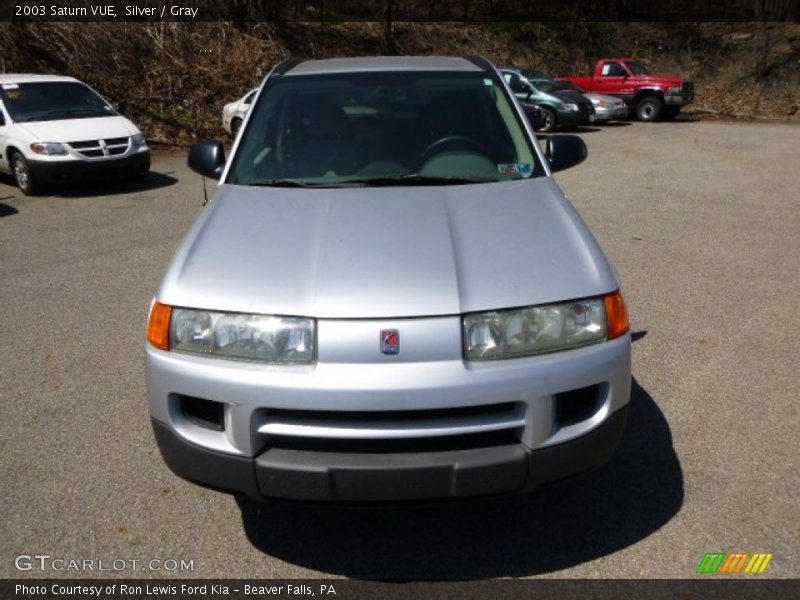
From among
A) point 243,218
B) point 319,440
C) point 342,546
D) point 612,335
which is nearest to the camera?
→ point 319,440

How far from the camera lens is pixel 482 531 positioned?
325cm

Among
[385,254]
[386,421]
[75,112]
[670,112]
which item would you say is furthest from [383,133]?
[670,112]

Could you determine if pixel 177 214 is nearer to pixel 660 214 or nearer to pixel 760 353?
pixel 660 214

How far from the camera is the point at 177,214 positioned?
10.1 meters

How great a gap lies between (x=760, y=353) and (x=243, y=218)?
3443 mm

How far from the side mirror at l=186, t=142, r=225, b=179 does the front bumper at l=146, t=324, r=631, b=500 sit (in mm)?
2084

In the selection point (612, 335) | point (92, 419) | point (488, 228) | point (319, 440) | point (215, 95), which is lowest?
point (215, 95)

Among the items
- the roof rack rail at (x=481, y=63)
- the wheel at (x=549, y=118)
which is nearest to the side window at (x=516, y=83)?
the wheel at (x=549, y=118)

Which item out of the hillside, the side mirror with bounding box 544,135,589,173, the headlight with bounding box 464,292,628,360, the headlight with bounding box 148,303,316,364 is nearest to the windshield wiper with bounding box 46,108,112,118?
the hillside

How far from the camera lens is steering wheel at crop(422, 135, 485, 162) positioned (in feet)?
13.9

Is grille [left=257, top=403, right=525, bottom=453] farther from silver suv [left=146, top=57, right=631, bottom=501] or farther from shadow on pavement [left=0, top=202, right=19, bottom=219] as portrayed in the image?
shadow on pavement [left=0, top=202, right=19, bottom=219]

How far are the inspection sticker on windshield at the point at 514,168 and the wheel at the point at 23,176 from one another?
29.8 feet

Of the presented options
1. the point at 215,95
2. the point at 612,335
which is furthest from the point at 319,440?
the point at 215,95

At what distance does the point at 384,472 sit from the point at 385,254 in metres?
0.85
